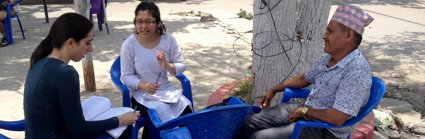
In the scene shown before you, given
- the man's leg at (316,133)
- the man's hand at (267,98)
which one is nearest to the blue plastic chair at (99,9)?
the man's hand at (267,98)

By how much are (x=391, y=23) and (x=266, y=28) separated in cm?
765

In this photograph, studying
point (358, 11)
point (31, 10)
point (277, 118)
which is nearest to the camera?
point (358, 11)

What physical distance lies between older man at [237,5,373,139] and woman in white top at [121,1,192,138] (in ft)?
2.08

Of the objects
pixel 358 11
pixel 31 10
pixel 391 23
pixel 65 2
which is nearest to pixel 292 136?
pixel 358 11

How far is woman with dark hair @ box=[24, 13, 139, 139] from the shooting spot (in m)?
1.96

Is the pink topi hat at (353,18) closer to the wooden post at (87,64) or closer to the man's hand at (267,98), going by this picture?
the man's hand at (267,98)

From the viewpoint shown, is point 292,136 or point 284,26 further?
point 284,26

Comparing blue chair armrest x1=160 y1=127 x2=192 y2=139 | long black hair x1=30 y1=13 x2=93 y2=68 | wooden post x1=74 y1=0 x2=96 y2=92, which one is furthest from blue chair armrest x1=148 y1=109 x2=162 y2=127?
wooden post x1=74 y1=0 x2=96 y2=92

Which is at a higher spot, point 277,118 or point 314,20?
point 314,20

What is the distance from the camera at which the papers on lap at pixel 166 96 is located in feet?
9.55

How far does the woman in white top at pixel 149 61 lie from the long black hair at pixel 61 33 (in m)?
0.78

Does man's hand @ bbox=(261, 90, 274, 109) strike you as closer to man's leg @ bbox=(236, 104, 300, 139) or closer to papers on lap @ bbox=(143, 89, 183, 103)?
man's leg @ bbox=(236, 104, 300, 139)

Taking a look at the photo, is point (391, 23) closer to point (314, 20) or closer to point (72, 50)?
point (314, 20)

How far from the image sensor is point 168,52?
3.05 m
